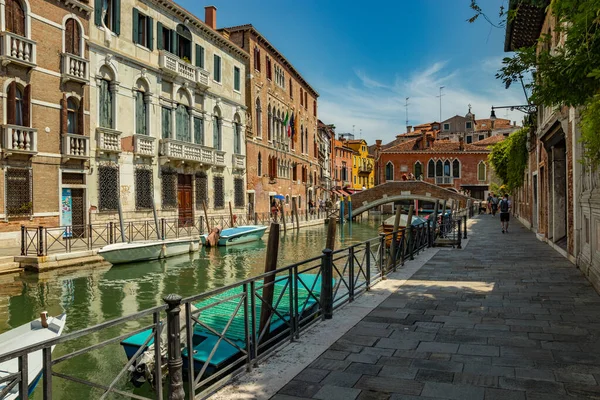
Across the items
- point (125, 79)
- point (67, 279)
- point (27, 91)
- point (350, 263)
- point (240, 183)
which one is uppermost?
point (125, 79)

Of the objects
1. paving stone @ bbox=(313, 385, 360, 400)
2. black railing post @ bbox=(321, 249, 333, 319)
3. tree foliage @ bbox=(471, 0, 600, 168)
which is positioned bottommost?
paving stone @ bbox=(313, 385, 360, 400)

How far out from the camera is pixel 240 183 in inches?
1114

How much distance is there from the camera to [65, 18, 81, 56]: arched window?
1659cm

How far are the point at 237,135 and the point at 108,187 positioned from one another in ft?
36.7

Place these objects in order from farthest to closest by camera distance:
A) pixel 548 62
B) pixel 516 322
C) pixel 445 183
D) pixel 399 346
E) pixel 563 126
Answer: pixel 445 183 → pixel 563 126 → pixel 516 322 → pixel 548 62 → pixel 399 346

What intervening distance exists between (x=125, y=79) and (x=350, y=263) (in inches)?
619

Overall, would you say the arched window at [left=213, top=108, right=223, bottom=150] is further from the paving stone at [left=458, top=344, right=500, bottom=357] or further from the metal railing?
the paving stone at [left=458, top=344, right=500, bottom=357]

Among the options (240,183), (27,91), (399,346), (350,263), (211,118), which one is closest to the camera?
(399,346)

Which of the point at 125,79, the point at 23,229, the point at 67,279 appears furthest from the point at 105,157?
the point at 67,279

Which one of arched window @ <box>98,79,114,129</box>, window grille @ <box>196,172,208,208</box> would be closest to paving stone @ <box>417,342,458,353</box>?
arched window @ <box>98,79,114,129</box>

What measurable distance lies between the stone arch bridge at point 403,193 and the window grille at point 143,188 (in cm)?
2275

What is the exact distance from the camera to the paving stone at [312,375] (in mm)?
3914

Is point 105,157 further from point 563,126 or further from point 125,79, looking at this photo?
point 563,126

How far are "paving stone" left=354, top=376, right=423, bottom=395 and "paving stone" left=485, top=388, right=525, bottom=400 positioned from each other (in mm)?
500
